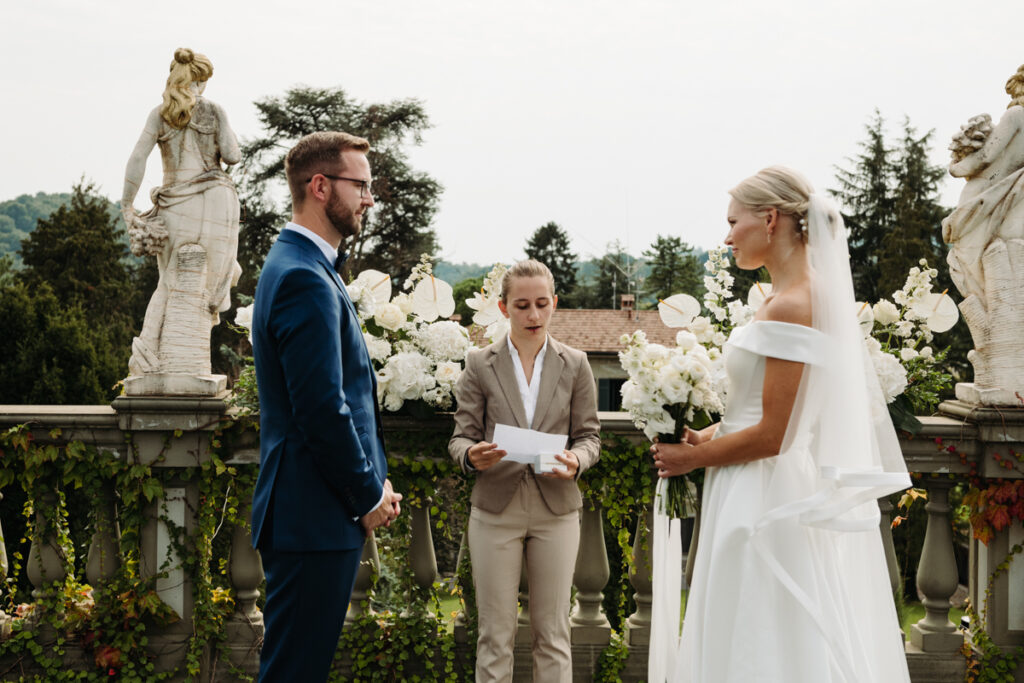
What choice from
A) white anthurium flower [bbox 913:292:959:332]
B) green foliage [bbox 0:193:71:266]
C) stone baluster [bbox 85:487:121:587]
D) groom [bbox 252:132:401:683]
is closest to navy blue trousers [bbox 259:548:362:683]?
groom [bbox 252:132:401:683]

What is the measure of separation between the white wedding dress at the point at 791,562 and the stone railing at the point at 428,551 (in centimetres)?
117

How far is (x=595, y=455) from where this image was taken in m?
3.79

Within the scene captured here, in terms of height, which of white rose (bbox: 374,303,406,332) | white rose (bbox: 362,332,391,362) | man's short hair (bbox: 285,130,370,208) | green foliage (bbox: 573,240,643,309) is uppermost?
green foliage (bbox: 573,240,643,309)

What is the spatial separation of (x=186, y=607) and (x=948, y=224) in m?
4.11

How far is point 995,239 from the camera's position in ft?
13.9

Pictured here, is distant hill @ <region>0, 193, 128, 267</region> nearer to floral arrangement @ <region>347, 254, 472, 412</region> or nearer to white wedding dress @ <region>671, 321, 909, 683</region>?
floral arrangement @ <region>347, 254, 472, 412</region>

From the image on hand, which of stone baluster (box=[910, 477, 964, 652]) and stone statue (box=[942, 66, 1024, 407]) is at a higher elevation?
stone statue (box=[942, 66, 1024, 407])

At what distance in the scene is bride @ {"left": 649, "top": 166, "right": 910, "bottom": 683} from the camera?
2.88 m

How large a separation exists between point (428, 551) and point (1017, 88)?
11.8ft

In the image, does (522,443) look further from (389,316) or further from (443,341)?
(389,316)

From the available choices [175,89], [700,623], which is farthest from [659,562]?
[175,89]

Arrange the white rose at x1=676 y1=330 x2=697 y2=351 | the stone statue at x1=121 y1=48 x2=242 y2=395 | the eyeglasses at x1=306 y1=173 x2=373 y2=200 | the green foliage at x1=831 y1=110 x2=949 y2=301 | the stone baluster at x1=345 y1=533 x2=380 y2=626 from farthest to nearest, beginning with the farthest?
the green foliage at x1=831 y1=110 x2=949 y2=301
the stone baluster at x1=345 y1=533 x2=380 y2=626
the stone statue at x1=121 y1=48 x2=242 y2=395
the white rose at x1=676 y1=330 x2=697 y2=351
the eyeglasses at x1=306 y1=173 x2=373 y2=200

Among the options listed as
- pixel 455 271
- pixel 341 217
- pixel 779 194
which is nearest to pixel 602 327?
pixel 455 271

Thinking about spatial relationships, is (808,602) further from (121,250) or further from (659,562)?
(121,250)
